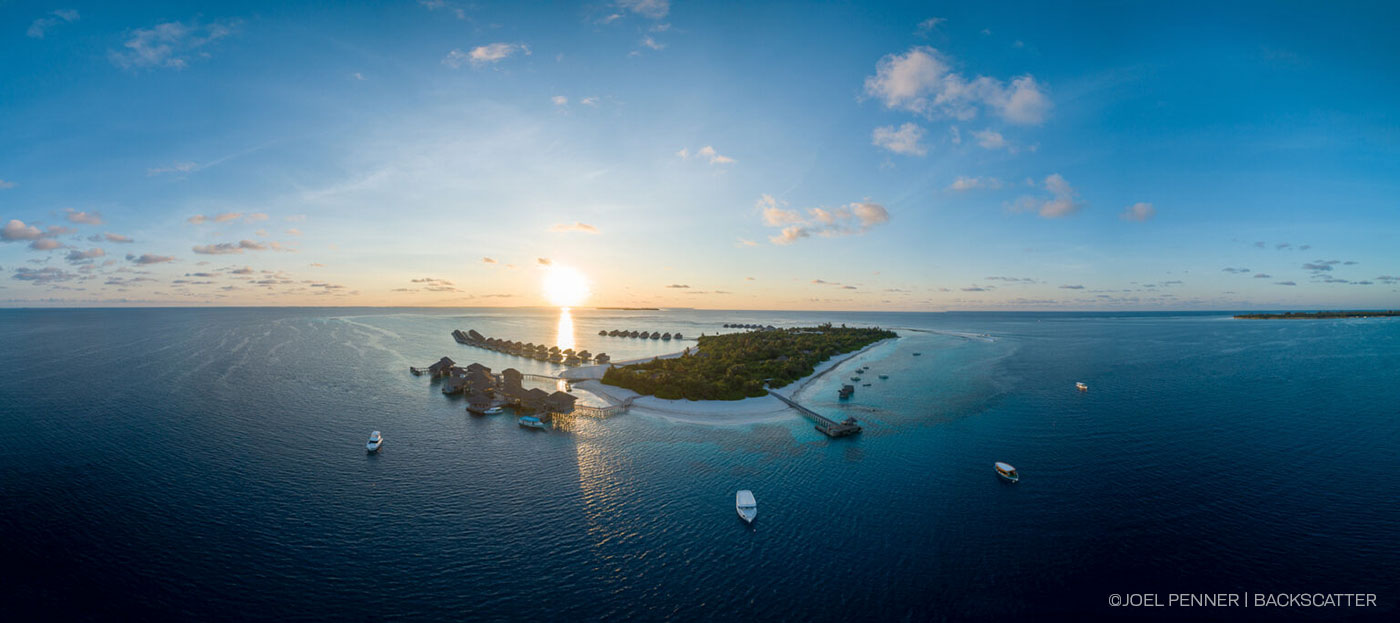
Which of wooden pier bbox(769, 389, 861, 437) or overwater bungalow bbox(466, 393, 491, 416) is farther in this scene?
overwater bungalow bbox(466, 393, 491, 416)

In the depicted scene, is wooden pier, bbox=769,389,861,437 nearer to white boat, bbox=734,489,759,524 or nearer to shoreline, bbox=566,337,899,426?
shoreline, bbox=566,337,899,426

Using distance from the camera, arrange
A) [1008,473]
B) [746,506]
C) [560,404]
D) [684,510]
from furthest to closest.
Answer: [560,404], [1008,473], [684,510], [746,506]

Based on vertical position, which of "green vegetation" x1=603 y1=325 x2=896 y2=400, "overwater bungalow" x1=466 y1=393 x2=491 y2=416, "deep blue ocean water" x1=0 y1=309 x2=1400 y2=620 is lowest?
"deep blue ocean water" x1=0 y1=309 x2=1400 y2=620

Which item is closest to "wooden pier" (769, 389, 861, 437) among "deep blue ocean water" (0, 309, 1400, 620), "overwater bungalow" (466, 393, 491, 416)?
"deep blue ocean water" (0, 309, 1400, 620)

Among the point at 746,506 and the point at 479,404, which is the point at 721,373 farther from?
the point at 746,506

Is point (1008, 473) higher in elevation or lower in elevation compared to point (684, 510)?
higher

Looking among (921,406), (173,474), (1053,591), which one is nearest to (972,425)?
(921,406)

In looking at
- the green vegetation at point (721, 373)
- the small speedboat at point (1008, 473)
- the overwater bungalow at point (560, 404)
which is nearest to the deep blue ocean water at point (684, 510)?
the small speedboat at point (1008, 473)

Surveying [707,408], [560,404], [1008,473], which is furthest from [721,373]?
[1008,473]
